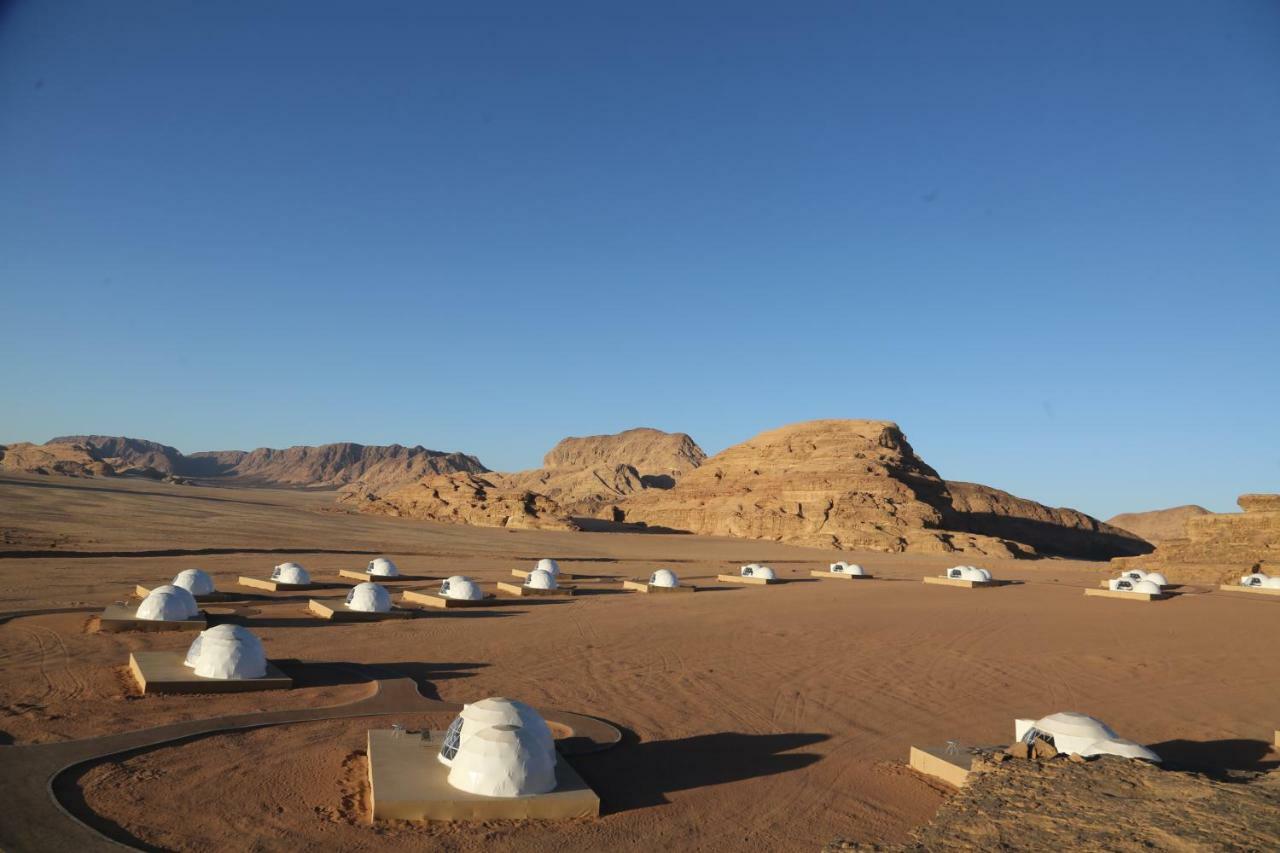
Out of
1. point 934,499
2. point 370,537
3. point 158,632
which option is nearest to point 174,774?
point 158,632

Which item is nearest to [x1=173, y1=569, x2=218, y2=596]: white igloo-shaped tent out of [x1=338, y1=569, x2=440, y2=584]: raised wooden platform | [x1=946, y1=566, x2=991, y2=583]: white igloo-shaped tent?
[x1=338, y1=569, x2=440, y2=584]: raised wooden platform

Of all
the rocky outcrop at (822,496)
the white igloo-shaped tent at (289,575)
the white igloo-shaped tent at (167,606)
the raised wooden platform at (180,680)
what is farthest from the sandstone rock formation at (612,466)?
the raised wooden platform at (180,680)

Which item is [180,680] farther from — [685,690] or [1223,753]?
[1223,753]

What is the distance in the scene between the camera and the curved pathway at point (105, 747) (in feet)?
23.2

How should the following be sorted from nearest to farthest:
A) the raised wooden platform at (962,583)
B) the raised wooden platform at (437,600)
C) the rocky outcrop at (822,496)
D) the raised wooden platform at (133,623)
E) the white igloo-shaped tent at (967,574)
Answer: the raised wooden platform at (133,623) < the raised wooden platform at (437,600) < the raised wooden platform at (962,583) < the white igloo-shaped tent at (967,574) < the rocky outcrop at (822,496)

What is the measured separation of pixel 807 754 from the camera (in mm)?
10844

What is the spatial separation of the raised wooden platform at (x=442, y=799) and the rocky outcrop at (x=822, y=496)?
158 feet

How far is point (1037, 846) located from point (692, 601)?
1964 cm

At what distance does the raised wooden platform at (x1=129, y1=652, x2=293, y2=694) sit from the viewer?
11672mm

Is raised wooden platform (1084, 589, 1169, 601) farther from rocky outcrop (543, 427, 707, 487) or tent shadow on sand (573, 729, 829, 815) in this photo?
rocky outcrop (543, 427, 707, 487)

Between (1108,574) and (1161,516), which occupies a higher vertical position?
(1161,516)

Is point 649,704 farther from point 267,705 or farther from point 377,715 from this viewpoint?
point 267,705

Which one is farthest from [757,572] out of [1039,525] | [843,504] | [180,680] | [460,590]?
[1039,525]

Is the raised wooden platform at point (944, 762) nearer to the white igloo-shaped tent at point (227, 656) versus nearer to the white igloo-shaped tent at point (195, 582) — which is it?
the white igloo-shaped tent at point (227, 656)
